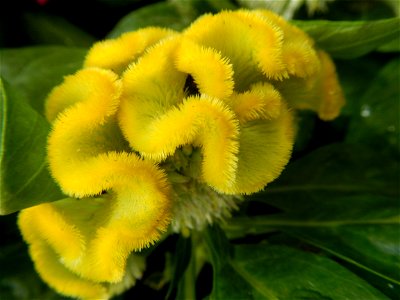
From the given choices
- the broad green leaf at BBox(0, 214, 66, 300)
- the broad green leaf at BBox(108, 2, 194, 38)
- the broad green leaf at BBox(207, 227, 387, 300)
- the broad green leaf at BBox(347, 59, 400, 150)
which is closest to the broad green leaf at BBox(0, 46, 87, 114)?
the broad green leaf at BBox(108, 2, 194, 38)

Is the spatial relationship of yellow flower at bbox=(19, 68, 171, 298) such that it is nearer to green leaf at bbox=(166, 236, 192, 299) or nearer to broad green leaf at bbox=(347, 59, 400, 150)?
green leaf at bbox=(166, 236, 192, 299)

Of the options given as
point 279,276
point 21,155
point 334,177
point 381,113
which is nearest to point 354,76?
point 381,113

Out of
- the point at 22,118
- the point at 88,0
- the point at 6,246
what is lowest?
the point at 6,246

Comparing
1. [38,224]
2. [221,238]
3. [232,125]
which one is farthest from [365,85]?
[38,224]

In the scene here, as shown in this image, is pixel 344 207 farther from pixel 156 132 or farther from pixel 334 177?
pixel 156 132

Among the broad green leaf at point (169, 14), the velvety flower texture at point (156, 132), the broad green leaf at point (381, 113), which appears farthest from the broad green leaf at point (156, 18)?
the broad green leaf at point (381, 113)

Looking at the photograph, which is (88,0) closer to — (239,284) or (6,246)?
(6,246)
